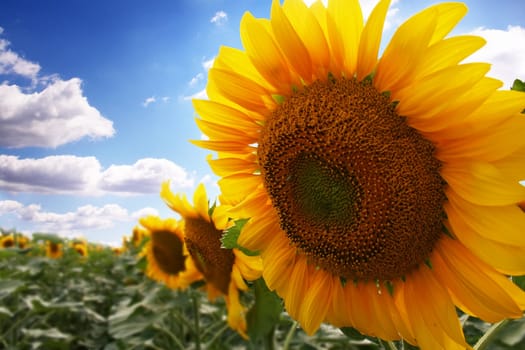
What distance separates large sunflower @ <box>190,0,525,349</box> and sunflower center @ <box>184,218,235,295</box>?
2.56ft

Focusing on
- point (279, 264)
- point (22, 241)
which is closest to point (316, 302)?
point (279, 264)

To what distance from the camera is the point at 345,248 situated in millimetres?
1572

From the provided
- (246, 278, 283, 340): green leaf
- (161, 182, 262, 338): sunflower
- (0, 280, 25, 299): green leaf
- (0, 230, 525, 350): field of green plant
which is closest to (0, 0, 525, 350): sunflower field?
(0, 230, 525, 350): field of green plant

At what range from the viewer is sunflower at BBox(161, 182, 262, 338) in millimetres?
2354

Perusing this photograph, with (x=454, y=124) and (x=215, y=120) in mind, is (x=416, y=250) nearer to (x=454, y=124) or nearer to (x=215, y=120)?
(x=454, y=124)

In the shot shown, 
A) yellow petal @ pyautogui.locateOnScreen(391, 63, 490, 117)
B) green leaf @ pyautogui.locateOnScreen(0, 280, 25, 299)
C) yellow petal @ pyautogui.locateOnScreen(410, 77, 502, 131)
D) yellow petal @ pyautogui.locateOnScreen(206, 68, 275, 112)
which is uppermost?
yellow petal @ pyautogui.locateOnScreen(206, 68, 275, 112)

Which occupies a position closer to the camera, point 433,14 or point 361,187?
point 433,14

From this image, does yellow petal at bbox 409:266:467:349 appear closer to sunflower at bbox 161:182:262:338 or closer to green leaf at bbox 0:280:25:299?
sunflower at bbox 161:182:262:338

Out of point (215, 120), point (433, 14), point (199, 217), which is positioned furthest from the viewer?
point (199, 217)

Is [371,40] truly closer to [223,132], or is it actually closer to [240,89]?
[240,89]

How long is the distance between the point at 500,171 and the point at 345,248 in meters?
0.53

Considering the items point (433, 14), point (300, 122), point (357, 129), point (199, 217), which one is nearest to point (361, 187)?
point (357, 129)

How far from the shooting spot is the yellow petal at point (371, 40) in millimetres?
1337

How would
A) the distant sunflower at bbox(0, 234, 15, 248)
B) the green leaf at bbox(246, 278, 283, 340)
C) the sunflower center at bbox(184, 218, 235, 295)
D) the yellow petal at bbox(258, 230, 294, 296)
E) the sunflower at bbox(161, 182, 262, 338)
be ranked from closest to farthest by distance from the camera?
1. the yellow petal at bbox(258, 230, 294, 296)
2. the green leaf at bbox(246, 278, 283, 340)
3. the sunflower at bbox(161, 182, 262, 338)
4. the sunflower center at bbox(184, 218, 235, 295)
5. the distant sunflower at bbox(0, 234, 15, 248)
